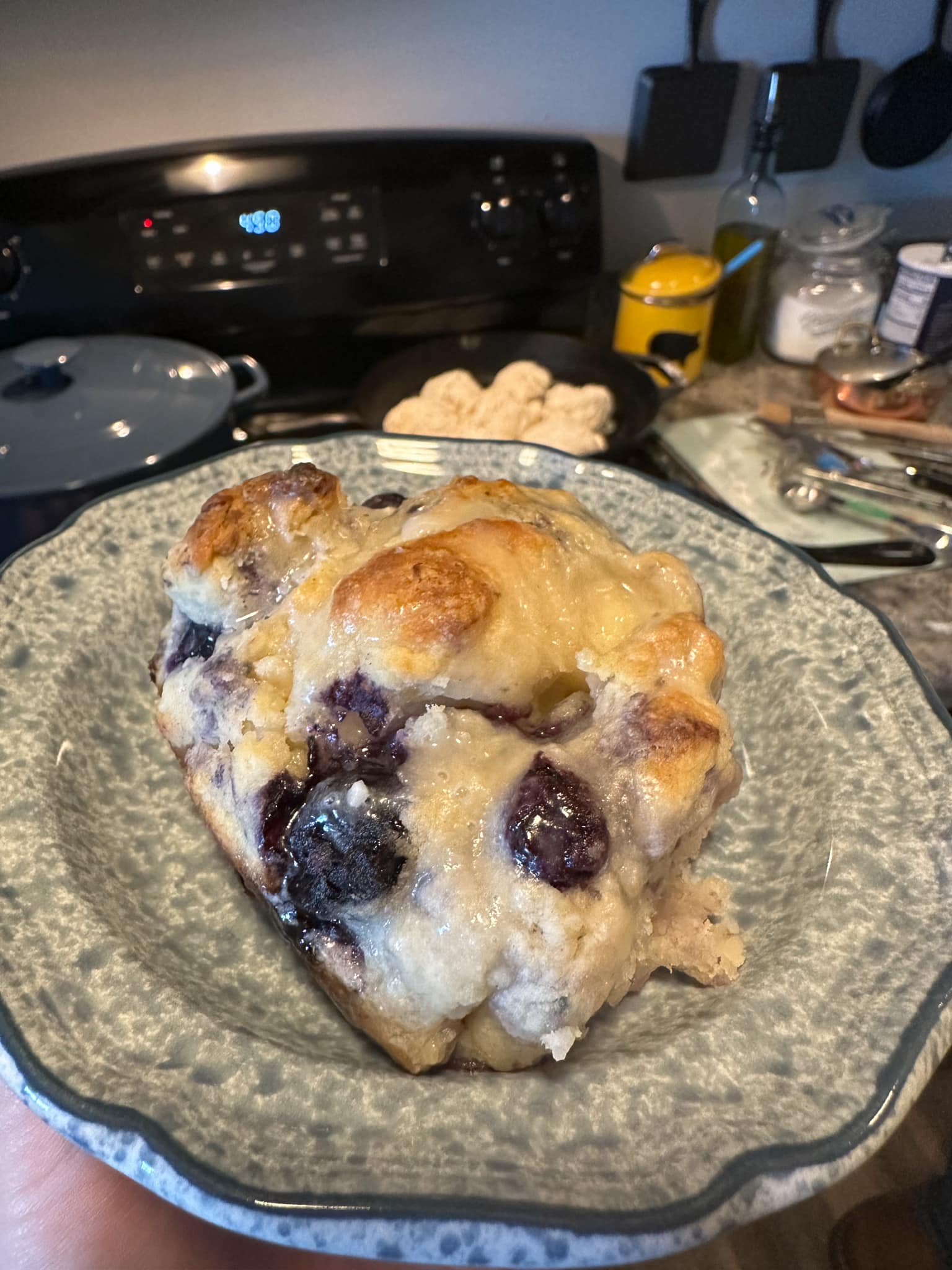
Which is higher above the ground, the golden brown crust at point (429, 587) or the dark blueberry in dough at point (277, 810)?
the golden brown crust at point (429, 587)

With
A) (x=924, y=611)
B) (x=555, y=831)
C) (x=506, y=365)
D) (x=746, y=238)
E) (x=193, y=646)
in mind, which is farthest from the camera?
(x=746, y=238)

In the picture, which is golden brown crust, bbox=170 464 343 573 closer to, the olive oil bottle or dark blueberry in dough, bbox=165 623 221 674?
dark blueberry in dough, bbox=165 623 221 674

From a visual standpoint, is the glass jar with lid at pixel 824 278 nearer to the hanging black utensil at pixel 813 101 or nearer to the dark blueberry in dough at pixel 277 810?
the hanging black utensil at pixel 813 101

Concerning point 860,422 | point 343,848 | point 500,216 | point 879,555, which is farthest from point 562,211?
point 343,848

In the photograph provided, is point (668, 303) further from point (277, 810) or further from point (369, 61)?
point (277, 810)

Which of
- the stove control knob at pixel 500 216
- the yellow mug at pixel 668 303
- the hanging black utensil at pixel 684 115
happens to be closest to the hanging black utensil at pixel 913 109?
the hanging black utensil at pixel 684 115

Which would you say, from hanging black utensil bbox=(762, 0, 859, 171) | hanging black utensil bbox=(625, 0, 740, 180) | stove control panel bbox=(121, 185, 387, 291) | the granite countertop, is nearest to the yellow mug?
hanging black utensil bbox=(625, 0, 740, 180)

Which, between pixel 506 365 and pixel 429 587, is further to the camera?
pixel 506 365
